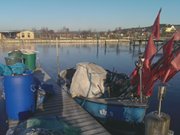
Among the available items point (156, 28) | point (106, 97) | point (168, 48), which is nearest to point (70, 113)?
point (106, 97)

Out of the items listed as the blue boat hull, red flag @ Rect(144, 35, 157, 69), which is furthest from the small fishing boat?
red flag @ Rect(144, 35, 157, 69)

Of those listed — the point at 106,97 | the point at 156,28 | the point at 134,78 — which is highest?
the point at 156,28

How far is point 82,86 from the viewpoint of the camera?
13.0 metres

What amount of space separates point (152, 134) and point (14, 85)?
4.74 m

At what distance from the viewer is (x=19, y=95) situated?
28.1 feet

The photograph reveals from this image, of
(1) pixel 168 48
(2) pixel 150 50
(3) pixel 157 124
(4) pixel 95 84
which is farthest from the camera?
(4) pixel 95 84

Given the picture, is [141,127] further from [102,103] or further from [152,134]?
[152,134]

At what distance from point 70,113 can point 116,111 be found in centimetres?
256

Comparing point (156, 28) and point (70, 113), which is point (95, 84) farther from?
point (156, 28)

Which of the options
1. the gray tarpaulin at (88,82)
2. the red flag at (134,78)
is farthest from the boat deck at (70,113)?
the red flag at (134,78)

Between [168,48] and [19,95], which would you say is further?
[168,48]

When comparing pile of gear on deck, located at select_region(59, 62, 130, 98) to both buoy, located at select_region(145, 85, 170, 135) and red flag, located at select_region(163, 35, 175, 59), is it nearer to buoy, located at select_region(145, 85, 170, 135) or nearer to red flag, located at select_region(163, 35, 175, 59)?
red flag, located at select_region(163, 35, 175, 59)

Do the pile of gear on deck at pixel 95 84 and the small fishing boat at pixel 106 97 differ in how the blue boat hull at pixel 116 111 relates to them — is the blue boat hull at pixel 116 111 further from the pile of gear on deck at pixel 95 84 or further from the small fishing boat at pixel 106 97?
the pile of gear on deck at pixel 95 84

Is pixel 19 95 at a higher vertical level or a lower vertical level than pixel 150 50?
lower
